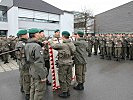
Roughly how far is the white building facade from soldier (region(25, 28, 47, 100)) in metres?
17.3

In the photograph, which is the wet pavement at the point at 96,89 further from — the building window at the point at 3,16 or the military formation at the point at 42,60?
the building window at the point at 3,16

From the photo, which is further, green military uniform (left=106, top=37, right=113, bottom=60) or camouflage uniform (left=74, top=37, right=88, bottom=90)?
green military uniform (left=106, top=37, right=113, bottom=60)

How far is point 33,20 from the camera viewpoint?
22.2 meters

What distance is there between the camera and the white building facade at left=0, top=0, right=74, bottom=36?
19469mm

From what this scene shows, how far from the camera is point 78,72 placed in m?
4.77

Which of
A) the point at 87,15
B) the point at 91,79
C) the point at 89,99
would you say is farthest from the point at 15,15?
the point at 87,15

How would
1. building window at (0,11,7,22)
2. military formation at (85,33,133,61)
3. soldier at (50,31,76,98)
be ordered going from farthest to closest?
building window at (0,11,7,22) → military formation at (85,33,133,61) → soldier at (50,31,76,98)

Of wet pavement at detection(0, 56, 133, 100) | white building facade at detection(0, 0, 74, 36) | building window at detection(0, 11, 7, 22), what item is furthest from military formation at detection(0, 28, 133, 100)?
building window at detection(0, 11, 7, 22)

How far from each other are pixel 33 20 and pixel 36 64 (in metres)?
20.0

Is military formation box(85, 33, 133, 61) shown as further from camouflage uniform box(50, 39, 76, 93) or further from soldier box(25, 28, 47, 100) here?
soldier box(25, 28, 47, 100)

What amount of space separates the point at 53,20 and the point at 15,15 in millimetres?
7066

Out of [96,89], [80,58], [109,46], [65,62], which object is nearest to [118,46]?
[109,46]

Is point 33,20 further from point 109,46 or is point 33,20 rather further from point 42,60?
point 42,60

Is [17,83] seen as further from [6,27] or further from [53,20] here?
[53,20]
